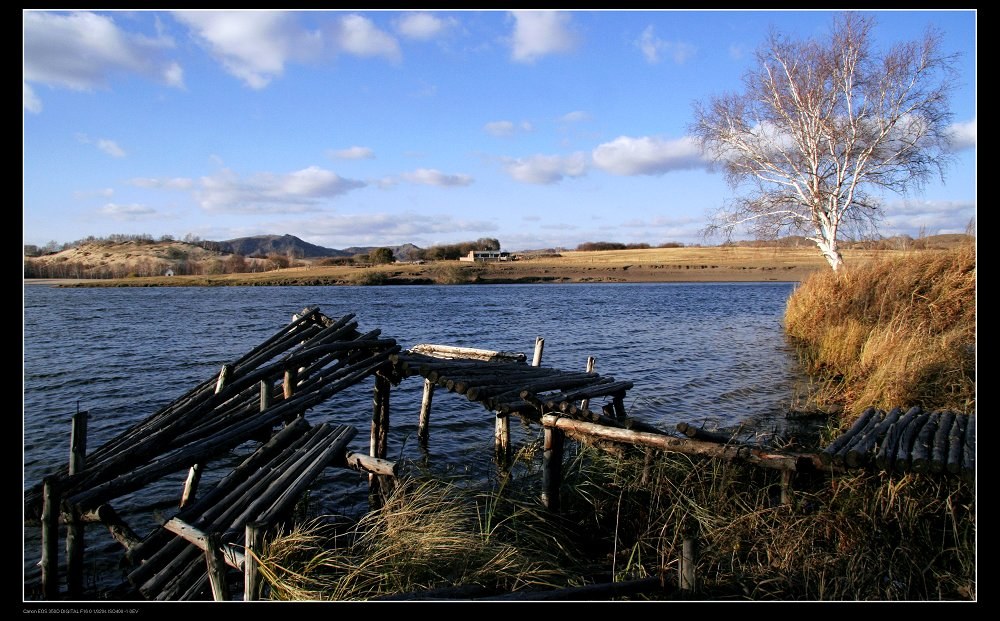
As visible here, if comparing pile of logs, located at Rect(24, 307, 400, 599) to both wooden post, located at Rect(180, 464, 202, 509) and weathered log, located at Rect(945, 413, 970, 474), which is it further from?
weathered log, located at Rect(945, 413, 970, 474)

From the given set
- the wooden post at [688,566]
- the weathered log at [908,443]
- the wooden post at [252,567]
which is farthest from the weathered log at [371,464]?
the weathered log at [908,443]

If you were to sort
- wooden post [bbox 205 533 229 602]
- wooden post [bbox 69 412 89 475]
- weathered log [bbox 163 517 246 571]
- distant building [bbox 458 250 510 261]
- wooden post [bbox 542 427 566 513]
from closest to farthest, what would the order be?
wooden post [bbox 205 533 229 602], weathered log [bbox 163 517 246 571], wooden post [bbox 69 412 89 475], wooden post [bbox 542 427 566 513], distant building [bbox 458 250 510 261]

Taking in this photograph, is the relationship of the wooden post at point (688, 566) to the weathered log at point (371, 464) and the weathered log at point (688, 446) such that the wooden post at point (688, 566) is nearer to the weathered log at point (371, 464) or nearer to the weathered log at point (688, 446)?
the weathered log at point (688, 446)

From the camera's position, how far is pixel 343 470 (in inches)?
421

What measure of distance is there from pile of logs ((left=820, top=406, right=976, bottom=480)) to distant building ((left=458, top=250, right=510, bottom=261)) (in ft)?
288

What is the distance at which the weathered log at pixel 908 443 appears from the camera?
20.6ft

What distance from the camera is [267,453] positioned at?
7535 mm

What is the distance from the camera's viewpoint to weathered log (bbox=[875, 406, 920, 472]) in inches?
249

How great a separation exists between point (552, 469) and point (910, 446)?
164 inches

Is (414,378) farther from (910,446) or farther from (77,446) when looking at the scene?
(910,446)

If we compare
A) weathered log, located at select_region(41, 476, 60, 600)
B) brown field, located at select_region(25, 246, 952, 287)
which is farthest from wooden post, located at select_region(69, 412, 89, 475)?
brown field, located at select_region(25, 246, 952, 287)

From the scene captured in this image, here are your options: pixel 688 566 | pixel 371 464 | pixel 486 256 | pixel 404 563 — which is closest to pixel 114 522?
pixel 371 464

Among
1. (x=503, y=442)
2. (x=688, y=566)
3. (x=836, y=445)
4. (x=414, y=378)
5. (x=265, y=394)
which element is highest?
(x=265, y=394)

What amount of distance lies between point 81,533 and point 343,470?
4.55 meters
